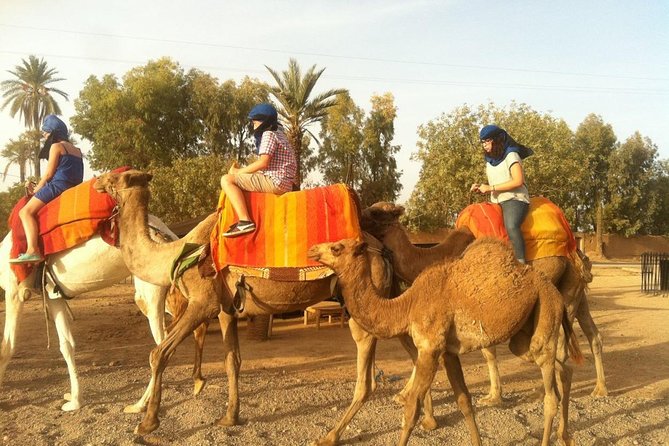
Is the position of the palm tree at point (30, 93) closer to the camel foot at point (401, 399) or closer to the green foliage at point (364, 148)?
the green foliage at point (364, 148)

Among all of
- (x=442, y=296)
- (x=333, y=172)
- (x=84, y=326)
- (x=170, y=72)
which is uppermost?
(x=170, y=72)

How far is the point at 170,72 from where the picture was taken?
3269 centimetres

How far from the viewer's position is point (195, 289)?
5344mm

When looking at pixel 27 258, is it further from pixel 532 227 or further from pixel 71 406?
pixel 532 227

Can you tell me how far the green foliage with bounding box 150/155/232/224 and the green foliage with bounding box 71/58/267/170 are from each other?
6844mm

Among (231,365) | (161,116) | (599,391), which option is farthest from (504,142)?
(161,116)

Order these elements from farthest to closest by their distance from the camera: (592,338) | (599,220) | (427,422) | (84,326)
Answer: (599,220), (84,326), (592,338), (427,422)

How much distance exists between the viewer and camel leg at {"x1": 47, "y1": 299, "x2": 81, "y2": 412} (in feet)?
21.1

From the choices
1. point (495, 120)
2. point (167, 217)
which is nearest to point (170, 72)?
point (167, 217)

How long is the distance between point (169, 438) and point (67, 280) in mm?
2255

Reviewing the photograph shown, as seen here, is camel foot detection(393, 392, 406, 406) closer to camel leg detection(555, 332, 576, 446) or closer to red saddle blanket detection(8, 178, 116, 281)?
camel leg detection(555, 332, 576, 446)

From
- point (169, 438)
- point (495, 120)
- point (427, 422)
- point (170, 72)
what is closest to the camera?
point (169, 438)

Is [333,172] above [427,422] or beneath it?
above

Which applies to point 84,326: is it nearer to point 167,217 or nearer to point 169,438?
point 169,438
